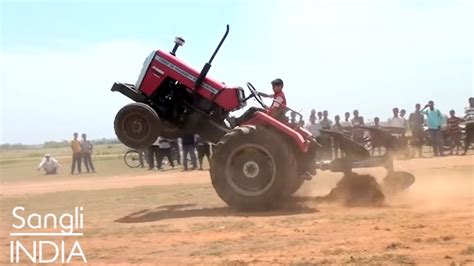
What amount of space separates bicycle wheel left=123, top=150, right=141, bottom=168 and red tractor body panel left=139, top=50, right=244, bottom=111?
15.6 meters

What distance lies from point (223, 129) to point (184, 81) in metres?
1.04

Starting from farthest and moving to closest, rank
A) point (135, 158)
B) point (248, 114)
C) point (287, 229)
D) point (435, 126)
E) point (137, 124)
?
point (135, 158)
point (435, 126)
point (248, 114)
point (137, 124)
point (287, 229)

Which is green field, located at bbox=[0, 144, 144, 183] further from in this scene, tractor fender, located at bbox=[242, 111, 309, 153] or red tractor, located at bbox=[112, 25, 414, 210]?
tractor fender, located at bbox=[242, 111, 309, 153]

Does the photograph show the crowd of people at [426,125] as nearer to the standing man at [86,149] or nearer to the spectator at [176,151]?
the spectator at [176,151]

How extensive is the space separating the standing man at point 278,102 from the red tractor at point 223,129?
0.19m

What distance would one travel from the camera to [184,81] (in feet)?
33.2

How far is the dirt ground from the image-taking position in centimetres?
607

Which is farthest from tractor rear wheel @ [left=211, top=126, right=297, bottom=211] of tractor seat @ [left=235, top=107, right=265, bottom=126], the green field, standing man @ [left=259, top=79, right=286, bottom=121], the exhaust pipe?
the green field

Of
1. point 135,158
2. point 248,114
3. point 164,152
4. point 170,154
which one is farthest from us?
point 135,158

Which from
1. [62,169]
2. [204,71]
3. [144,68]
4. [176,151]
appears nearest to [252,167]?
[204,71]

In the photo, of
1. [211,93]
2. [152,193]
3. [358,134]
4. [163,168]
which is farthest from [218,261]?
[163,168]

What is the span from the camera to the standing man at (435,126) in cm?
1973

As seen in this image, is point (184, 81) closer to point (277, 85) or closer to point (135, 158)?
point (277, 85)

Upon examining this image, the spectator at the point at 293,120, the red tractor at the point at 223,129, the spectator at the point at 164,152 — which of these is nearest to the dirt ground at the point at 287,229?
the red tractor at the point at 223,129
